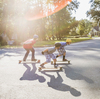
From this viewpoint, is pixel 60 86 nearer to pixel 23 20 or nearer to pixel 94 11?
pixel 23 20

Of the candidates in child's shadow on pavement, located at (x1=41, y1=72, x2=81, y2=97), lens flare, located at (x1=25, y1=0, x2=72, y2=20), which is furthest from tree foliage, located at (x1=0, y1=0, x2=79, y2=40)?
child's shadow on pavement, located at (x1=41, y1=72, x2=81, y2=97)

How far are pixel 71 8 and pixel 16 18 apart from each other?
19.3m

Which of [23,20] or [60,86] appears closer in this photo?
[60,86]

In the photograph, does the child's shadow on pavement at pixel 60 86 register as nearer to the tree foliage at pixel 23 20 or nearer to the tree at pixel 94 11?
the tree foliage at pixel 23 20

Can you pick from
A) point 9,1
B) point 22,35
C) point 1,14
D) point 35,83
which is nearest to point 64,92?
point 35,83

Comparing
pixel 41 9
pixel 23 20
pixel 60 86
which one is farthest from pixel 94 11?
pixel 60 86

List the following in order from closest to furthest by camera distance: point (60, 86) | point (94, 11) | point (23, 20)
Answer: point (60, 86)
point (23, 20)
point (94, 11)

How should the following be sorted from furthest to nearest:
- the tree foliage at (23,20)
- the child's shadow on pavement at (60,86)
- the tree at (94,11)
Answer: the tree at (94,11), the tree foliage at (23,20), the child's shadow on pavement at (60,86)

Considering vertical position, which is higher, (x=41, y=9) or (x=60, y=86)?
(x=41, y=9)

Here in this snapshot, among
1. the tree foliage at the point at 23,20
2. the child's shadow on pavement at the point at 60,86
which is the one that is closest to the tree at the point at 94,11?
the tree foliage at the point at 23,20

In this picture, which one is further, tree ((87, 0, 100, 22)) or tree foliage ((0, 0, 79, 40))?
tree ((87, 0, 100, 22))

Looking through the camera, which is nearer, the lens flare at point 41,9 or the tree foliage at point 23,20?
the tree foliage at point 23,20

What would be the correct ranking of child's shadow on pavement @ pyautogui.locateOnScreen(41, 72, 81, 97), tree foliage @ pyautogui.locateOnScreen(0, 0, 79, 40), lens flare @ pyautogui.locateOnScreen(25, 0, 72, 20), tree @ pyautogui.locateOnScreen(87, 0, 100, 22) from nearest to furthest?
child's shadow on pavement @ pyautogui.locateOnScreen(41, 72, 81, 97)
tree foliage @ pyautogui.locateOnScreen(0, 0, 79, 40)
lens flare @ pyautogui.locateOnScreen(25, 0, 72, 20)
tree @ pyautogui.locateOnScreen(87, 0, 100, 22)

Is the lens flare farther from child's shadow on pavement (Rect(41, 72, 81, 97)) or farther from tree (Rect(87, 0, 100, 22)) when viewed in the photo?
child's shadow on pavement (Rect(41, 72, 81, 97))
